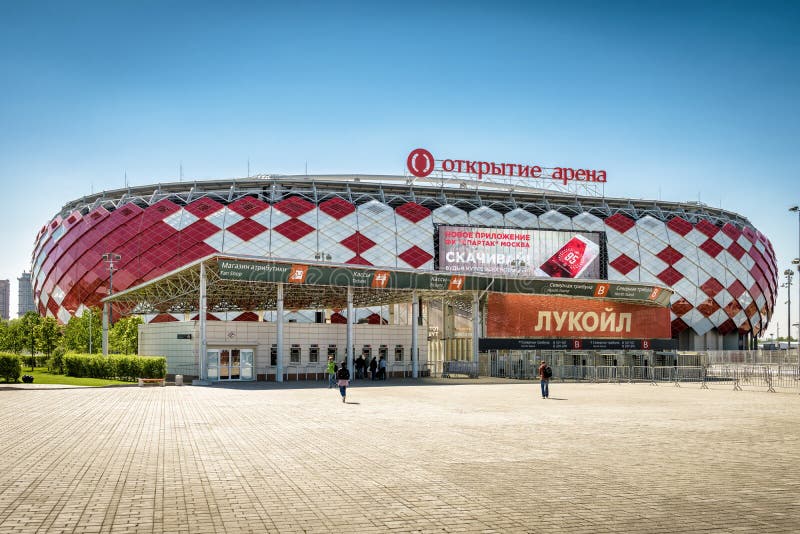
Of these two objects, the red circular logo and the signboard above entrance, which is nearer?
the signboard above entrance

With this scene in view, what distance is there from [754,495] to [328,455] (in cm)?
637

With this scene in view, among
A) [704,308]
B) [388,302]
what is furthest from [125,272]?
[704,308]

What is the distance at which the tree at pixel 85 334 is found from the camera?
58.3 m

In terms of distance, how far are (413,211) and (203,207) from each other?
19694mm

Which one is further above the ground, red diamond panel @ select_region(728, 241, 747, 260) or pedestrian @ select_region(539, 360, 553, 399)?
red diamond panel @ select_region(728, 241, 747, 260)

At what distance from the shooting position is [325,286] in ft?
147

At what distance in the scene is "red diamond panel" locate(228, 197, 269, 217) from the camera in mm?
68750

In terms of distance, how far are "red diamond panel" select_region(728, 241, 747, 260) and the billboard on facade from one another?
36.7 metres

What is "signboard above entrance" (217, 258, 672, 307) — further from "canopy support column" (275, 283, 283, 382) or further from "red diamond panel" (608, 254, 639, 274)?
"red diamond panel" (608, 254, 639, 274)

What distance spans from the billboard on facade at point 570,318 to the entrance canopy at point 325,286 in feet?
2.81

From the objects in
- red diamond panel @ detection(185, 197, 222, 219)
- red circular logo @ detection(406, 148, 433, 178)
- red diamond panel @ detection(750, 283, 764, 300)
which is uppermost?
red circular logo @ detection(406, 148, 433, 178)

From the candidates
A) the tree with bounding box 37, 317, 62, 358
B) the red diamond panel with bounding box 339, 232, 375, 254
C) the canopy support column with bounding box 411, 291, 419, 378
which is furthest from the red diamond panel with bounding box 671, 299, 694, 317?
the tree with bounding box 37, 317, 62, 358

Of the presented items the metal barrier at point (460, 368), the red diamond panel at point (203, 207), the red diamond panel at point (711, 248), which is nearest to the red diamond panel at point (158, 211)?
the red diamond panel at point (203, 207)

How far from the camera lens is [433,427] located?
16.6 m
